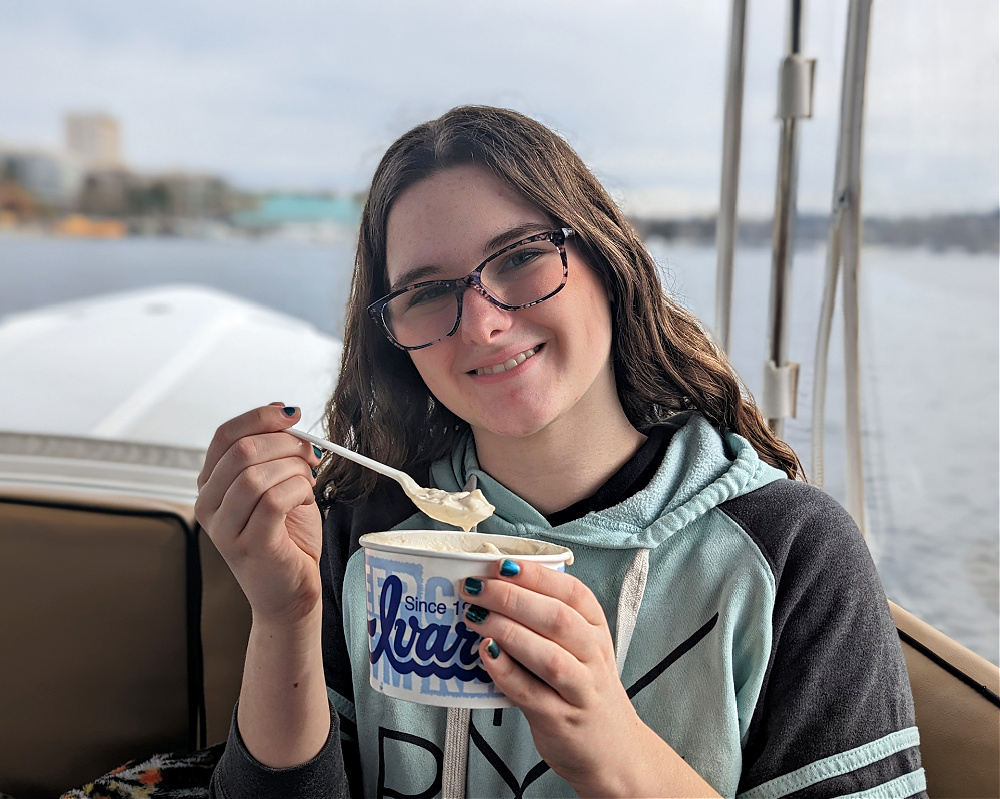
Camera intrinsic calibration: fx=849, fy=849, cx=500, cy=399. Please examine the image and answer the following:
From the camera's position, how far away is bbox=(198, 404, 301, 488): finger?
0.84 meters

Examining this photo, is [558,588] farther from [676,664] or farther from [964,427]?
[964,427]

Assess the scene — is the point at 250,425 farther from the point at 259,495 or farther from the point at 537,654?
the point at 537,654

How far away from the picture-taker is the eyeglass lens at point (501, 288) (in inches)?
38.2

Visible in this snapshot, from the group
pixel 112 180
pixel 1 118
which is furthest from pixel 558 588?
pixel 1 118

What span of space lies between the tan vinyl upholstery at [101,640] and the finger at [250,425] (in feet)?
1.99

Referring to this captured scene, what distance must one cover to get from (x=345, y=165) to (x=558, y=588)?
6.22 feet

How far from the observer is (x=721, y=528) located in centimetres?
99

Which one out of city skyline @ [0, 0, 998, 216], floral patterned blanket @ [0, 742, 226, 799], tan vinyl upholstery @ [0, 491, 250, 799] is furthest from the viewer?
city skyline @ [0, 0, 998, 216]

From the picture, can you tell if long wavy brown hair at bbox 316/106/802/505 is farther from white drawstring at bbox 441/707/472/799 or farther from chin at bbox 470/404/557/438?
white drawstring at bbox 441/707/472/799

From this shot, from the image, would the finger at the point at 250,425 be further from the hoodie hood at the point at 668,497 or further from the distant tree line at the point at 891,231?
the distant tree line at the point at 891,231

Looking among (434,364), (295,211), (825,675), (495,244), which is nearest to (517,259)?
(495,244)

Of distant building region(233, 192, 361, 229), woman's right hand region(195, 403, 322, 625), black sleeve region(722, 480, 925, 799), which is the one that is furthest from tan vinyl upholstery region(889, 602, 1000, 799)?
distant building region(233, 192, 361, 229)

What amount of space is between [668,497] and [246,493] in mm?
496

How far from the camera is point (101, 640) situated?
1.41m
